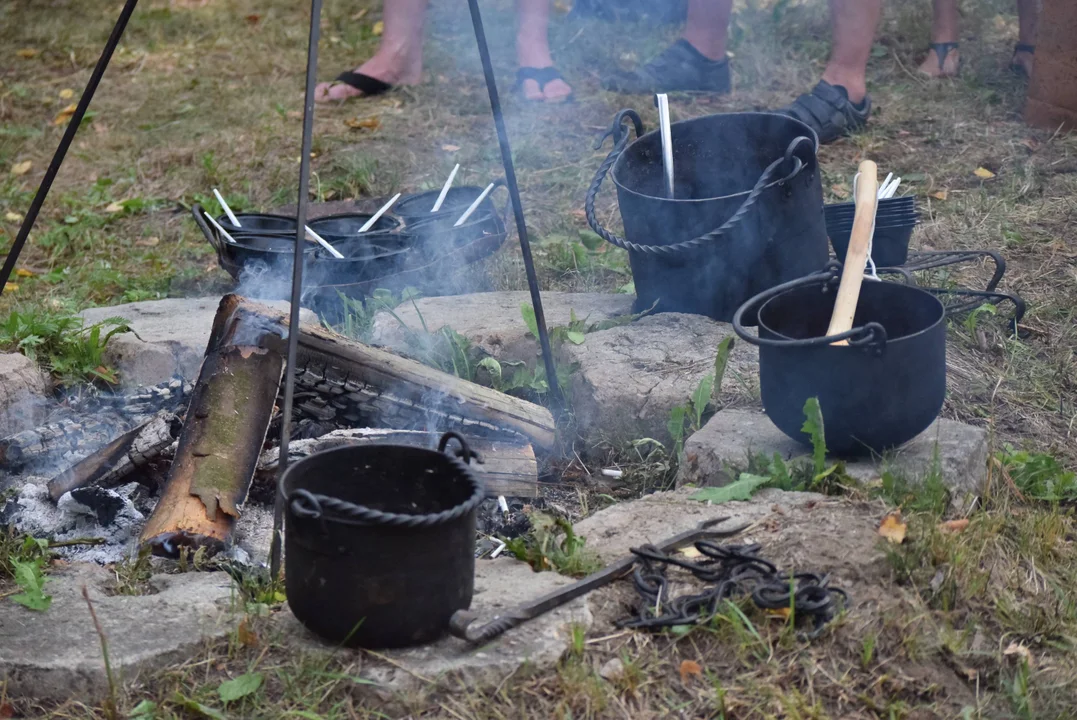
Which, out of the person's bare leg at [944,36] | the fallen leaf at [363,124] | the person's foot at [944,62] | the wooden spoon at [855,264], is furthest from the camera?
the person's foot at [944,62]

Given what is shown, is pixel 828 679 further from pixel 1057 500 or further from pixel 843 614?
pixel 1057 500

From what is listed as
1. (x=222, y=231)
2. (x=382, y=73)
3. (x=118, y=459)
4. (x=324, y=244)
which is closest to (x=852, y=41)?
(x=382, y=73)

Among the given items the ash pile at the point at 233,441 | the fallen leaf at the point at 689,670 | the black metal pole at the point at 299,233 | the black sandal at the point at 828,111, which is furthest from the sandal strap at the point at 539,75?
the fallen leaf at the point at 689,670

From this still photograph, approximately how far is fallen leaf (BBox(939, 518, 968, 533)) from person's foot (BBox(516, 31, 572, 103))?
4.54 metres

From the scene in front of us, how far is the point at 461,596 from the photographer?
224 cm

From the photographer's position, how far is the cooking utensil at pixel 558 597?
219 centimetres

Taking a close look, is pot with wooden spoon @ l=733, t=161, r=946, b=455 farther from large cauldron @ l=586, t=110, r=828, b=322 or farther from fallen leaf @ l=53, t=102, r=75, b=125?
fallen leaf @ l=53, t=102, r=75, b=125

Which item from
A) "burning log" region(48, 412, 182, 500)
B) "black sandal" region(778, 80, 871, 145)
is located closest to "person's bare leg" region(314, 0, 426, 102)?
"black sandal" region(778, 80, 871, 145)

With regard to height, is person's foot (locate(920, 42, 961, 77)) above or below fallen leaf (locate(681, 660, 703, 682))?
above

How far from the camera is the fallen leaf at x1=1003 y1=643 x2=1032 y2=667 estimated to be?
2271mm

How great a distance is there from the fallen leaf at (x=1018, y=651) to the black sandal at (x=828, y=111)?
3.87 metres

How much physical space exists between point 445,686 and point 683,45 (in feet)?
17.7

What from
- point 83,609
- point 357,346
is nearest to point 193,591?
point 83,609

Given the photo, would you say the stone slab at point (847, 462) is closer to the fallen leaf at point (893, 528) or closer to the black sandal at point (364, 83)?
the fallen leaf at point (893, 528)
